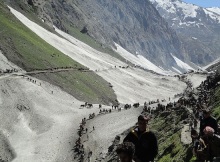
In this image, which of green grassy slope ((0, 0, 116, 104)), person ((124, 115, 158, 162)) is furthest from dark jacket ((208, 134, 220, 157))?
green grassy slope ((0, 0, 116, 104))

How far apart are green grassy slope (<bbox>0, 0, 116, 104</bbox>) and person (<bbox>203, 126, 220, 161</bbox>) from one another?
95.2m

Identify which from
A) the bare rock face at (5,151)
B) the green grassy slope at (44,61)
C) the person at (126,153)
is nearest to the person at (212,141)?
the person at (126,153)

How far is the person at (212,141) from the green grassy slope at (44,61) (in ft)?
312

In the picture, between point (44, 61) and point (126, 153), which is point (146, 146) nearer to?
point (126, 153)

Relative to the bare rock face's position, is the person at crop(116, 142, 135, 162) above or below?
above

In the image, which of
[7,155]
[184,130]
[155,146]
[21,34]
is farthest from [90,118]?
[21,34]

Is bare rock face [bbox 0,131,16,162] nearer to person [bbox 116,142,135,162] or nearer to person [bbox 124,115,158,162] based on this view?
person [bbox 124,115,158,162]

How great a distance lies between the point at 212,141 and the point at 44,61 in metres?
121

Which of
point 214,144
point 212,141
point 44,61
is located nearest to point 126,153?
point 212,141

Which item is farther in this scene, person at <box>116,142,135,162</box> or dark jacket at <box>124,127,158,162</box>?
dark jacket at <box>124,127,158,162</box>

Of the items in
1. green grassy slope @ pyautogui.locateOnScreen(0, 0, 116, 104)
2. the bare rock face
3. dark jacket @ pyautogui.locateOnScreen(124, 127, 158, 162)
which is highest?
dark jacket @ pyautogui.locateOnScreen(124, 127, 158, 162)

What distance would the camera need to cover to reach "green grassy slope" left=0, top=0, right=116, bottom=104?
118 meters

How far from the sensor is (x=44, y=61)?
436 ft

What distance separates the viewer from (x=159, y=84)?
625 ft
